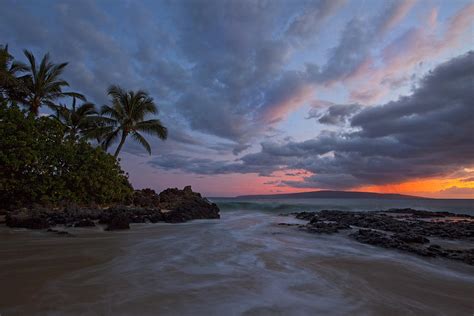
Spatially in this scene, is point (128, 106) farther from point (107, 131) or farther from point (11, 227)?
point (11, 227)

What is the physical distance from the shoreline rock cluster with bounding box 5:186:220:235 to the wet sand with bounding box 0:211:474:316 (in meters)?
3.24

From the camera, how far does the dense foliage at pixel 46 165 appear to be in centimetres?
1193

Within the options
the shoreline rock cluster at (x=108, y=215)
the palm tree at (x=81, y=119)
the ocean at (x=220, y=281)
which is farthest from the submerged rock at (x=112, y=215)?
the palm tree at (x=81, y=119)

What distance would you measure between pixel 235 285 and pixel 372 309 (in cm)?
184

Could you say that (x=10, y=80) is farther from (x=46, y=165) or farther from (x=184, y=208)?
(x=184, y=208)

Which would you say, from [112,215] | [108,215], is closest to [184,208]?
[108,215]

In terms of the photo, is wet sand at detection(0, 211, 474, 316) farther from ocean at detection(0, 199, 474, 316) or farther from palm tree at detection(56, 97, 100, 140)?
palm tree at detection(56, 97, 100, 140)

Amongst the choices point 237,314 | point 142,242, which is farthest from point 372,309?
point 142,242

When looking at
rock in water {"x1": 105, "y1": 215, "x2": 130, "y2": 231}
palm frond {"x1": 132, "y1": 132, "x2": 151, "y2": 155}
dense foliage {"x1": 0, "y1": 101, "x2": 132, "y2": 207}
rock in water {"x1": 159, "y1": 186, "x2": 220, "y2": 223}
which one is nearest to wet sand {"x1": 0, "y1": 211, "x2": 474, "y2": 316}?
rock in water {"x1": 105, "y1": 215, "x2": 130, "y2": 231}

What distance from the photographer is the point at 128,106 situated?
76.7 feet

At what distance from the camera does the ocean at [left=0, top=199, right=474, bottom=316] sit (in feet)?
9.94

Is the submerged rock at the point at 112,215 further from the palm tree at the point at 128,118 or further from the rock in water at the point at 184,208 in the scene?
the palm tree at the point at 128,118

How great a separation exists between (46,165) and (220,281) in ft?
45.7

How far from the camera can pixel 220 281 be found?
3967 mm
